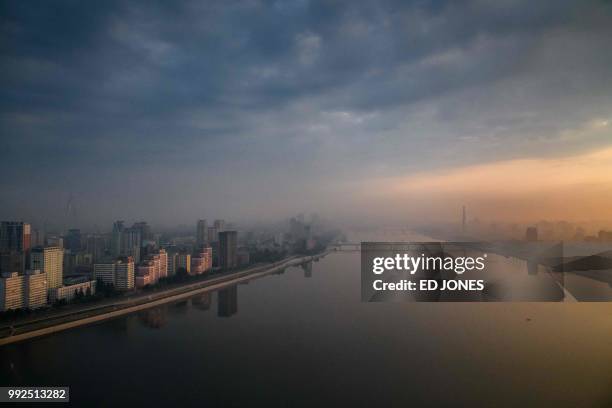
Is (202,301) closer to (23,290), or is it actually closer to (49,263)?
(49,263)

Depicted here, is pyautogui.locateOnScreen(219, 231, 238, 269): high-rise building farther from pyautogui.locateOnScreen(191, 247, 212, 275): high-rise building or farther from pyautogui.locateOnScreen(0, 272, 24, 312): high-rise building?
pyautogui.locateOnScreen(0, 272, 24, 312): high-rise building

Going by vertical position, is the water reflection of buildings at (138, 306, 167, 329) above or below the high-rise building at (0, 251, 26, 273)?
below

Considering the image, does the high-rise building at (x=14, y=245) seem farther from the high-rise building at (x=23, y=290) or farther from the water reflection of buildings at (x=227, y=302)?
the water reflection of buildings at (x=227, y=302)

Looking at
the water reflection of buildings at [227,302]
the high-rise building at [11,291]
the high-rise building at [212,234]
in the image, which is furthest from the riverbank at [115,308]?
the high-rise building at [212,234]

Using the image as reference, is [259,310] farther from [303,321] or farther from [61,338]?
[61,338]

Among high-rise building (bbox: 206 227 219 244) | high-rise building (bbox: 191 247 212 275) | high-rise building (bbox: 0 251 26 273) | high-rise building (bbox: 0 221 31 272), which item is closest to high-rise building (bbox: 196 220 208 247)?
high-rise building (bbox: 206 227 219 244)

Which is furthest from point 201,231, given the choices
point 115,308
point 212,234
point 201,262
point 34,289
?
point 34,289

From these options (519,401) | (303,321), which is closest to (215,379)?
(303,321)
